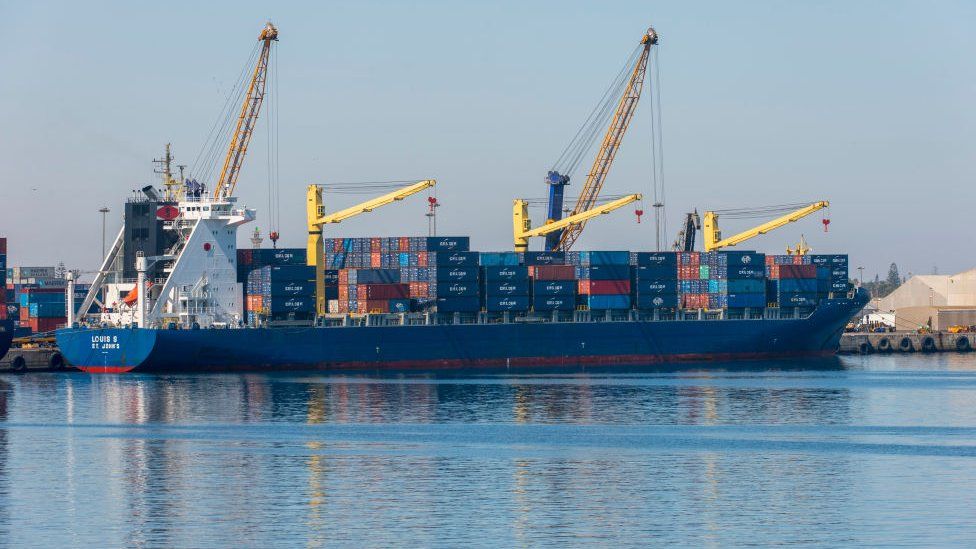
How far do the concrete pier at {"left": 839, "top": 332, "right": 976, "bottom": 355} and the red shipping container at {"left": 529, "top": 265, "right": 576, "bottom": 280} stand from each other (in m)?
42.9

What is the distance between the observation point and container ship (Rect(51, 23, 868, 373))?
91.9m

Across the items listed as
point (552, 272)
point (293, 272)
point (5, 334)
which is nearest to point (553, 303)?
point (552, 272)

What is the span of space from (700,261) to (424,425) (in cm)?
5490

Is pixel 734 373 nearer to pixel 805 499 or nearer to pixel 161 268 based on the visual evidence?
pixel 161 268

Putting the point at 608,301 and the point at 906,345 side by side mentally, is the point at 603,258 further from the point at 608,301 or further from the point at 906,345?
the point at 906,345

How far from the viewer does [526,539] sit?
113 feet

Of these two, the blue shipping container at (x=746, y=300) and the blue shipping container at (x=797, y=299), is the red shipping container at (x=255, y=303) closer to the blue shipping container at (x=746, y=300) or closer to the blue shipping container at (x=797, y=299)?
the blue shipping container at (x=746, y=300)

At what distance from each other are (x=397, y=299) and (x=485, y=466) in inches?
2004

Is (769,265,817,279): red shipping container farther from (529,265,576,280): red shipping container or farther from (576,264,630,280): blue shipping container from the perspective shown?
(529,265,576,280): red shipping container

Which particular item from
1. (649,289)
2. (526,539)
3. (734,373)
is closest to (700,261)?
(649,289)

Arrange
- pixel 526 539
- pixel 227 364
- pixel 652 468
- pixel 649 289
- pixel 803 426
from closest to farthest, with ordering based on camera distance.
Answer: pixel 526 539
pixel 652 468
pixel 803 426
pixel 227 364
pixel 649 289

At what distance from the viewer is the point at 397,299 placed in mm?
96188

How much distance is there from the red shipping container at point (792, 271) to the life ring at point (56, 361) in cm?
5616

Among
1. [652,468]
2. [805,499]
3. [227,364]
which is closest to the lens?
[805,499]
